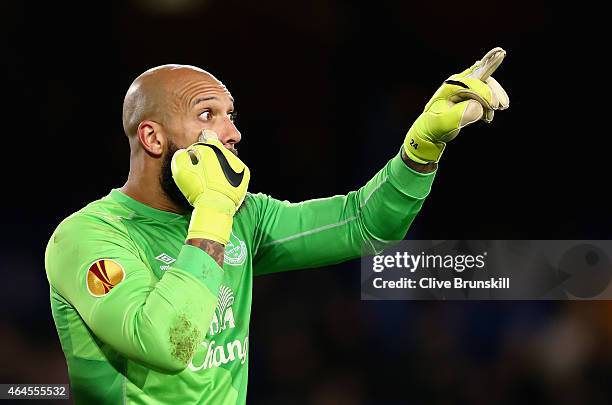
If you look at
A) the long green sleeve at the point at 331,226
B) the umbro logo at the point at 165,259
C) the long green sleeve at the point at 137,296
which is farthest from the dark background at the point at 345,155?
the long green sleeve at the point at 137,296

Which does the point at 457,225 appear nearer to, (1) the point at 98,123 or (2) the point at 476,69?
(1) the point at 98,123

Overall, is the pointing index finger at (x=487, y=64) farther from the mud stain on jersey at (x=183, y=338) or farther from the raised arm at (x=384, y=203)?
the mud stain on jersey at (x=183, y=338)

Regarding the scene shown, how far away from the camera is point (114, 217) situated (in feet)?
4.86

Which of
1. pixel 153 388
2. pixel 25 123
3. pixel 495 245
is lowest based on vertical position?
pixel 153 388

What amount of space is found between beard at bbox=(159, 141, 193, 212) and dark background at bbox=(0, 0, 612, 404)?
1.60 metres

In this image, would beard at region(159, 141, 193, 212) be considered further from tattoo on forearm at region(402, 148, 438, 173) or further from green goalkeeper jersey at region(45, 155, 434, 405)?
tattoo on forearm at region(402, 148, 438, 173)

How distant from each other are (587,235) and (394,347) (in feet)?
2.78

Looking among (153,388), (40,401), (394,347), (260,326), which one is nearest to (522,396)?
(394,347)

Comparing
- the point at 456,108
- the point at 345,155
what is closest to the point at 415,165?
the point at 456,108

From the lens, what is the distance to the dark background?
10.3 ft

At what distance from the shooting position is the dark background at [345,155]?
3.13 meters

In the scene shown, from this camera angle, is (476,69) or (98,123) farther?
(98,123)

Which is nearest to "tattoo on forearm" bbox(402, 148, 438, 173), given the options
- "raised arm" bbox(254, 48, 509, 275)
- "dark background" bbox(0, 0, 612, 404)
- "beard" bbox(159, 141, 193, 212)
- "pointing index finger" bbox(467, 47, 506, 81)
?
"raised arm" bbox(254, 48, 509, 275)

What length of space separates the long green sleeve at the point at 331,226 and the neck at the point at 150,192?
0.21 m
